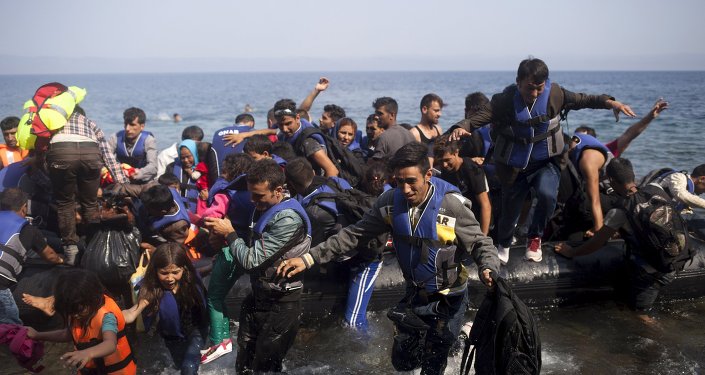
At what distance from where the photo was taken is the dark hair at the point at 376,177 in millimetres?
6422

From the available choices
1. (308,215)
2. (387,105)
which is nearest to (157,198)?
(308,215)

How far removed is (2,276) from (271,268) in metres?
2.91

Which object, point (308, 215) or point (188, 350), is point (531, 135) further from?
point (188, 350)

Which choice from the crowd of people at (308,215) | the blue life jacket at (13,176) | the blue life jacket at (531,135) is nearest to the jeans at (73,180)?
the crowd of people at (308,215)

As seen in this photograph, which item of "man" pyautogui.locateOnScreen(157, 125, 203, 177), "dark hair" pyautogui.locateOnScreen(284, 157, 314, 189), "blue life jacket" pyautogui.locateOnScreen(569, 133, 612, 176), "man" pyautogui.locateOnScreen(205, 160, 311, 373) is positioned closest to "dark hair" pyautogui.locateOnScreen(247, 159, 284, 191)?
"man" pyautogui.locateOnScreen(205, 160, 311, 373)

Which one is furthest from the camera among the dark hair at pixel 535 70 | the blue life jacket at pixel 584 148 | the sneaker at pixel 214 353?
the blue life jacket at pixel 584 148

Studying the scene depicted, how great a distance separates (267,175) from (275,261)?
0.63 metres

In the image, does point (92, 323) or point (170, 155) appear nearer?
point (92, 323)

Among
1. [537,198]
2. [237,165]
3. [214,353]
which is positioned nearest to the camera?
[214,353]

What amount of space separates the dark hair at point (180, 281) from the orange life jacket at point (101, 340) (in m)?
0.54

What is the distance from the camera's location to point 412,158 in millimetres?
4051

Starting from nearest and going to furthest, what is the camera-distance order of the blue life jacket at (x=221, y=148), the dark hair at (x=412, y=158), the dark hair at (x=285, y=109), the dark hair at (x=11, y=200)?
the dark hair at (x=412, y=158) < the dark hair at (x=11, y=200) < the dark hair at (x=285, y=109) < the blue life jacket at (x=221, y=148)

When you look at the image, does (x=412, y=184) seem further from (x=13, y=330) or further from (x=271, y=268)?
(x=13, y=330)

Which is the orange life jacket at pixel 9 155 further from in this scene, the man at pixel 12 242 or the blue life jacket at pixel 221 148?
the man at pixel 12 242
